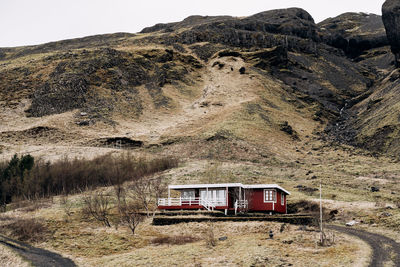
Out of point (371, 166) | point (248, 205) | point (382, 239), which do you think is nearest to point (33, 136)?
point (248, 205)

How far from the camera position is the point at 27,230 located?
4069cm

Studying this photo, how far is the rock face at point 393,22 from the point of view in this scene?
128875mm

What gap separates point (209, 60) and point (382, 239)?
12894cm

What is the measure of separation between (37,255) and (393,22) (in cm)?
12673

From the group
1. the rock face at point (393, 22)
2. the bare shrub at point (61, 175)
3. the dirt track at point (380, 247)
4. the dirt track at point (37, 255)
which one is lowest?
the dirt track at point (37, 255)

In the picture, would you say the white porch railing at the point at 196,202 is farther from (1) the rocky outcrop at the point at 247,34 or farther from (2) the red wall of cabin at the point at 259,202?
(1) the rocky outcrop at the point at 247,34

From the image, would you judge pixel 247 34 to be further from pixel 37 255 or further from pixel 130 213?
pixel 37 255

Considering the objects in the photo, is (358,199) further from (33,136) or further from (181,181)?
(33,136)

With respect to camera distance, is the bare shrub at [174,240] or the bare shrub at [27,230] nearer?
the bare shrub at [174,240]

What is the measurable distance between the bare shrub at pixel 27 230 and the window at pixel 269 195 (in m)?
23.6

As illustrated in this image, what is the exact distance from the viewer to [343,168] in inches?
3000

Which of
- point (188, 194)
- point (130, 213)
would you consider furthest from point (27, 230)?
point (188, 194)

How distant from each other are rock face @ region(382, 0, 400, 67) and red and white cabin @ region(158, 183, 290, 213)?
320 feet

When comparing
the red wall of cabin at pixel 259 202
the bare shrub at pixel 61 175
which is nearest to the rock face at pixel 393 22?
the bare shrub at pixel 61 175
